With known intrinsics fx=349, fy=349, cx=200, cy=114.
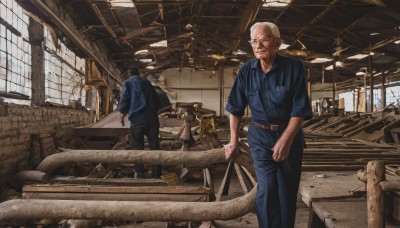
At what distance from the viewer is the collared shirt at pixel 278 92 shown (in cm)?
254

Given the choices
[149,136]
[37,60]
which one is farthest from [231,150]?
[37,60]

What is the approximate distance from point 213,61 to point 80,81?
9336 millimetres

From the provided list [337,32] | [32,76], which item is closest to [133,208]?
[32,76]

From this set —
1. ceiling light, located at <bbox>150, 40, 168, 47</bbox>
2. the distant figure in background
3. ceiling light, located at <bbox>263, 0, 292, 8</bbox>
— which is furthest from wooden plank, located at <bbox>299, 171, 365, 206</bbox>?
ceiling light, located at <bbox>150, 40, 168, 47</bbox>

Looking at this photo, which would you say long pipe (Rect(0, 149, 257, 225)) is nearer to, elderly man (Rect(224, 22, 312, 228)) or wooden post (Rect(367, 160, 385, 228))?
elderly man (Rect(224, 22, 312, 228))

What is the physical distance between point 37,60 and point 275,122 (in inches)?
232

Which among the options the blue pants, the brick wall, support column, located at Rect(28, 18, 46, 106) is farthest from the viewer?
support column, located at Rect(28, 18, 46, 106)

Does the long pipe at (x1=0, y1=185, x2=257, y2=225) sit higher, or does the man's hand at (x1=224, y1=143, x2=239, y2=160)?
the man's hand at (x1=224, y1=143, x2=239, y2=160)

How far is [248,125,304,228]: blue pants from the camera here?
260 centimetres

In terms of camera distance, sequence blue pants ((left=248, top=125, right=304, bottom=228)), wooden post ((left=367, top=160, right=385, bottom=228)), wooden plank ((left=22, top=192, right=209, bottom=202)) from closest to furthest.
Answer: wooden post ((left=367, top=160, right=385, bottom=228)) < blue pants ((left=248, top=125, right=304, bottom=228)) < wooden plank ((left=22, top=192, right=209, bottom=202))

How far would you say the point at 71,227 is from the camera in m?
3.30

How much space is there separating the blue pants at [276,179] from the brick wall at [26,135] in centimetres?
378

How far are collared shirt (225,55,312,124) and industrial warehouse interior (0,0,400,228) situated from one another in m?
0.60

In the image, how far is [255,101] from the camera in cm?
266
